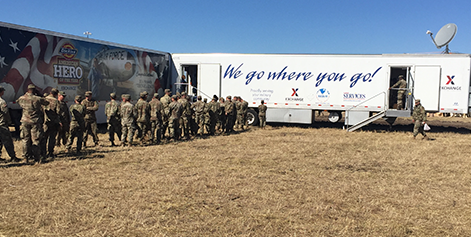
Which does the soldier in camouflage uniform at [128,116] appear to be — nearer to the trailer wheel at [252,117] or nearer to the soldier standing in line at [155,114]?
the soldier standing in line at [155,114]

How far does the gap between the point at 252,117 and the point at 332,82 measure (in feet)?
13.9

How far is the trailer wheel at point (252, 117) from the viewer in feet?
60.8

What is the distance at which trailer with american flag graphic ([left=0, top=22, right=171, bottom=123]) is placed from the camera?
37.6 feet

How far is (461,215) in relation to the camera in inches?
225

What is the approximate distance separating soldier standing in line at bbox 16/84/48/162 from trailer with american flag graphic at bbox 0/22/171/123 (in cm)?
368

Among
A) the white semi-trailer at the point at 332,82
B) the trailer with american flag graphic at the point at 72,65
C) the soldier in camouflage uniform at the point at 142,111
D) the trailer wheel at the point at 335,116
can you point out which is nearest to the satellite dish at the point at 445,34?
the white semi-trailer at the point at 332,82

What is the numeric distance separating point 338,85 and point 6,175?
13.7 m

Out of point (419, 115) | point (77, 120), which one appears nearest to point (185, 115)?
point (77, 120)

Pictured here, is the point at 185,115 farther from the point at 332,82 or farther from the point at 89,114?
the point at 332,82

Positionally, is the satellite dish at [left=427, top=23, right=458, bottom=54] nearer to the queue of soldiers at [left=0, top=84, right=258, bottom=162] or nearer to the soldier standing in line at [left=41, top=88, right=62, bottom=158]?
the queue of soldiers at [left=0, top=84, right=258, bottom=162]

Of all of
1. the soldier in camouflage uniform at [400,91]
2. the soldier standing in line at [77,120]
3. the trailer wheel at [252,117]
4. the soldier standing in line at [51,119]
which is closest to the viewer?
the soldier standing in line at [51,119]

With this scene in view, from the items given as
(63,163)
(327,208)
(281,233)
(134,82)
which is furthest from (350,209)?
(134,82)

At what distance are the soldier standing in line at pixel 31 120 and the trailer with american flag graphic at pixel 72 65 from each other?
12.1ft

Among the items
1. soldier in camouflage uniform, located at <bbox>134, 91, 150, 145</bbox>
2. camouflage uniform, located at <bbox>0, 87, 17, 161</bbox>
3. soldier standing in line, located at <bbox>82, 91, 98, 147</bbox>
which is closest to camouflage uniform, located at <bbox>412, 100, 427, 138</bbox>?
soldier in camouflage uniform, located at <bbox>134, 91, 150, 145</bbox>
